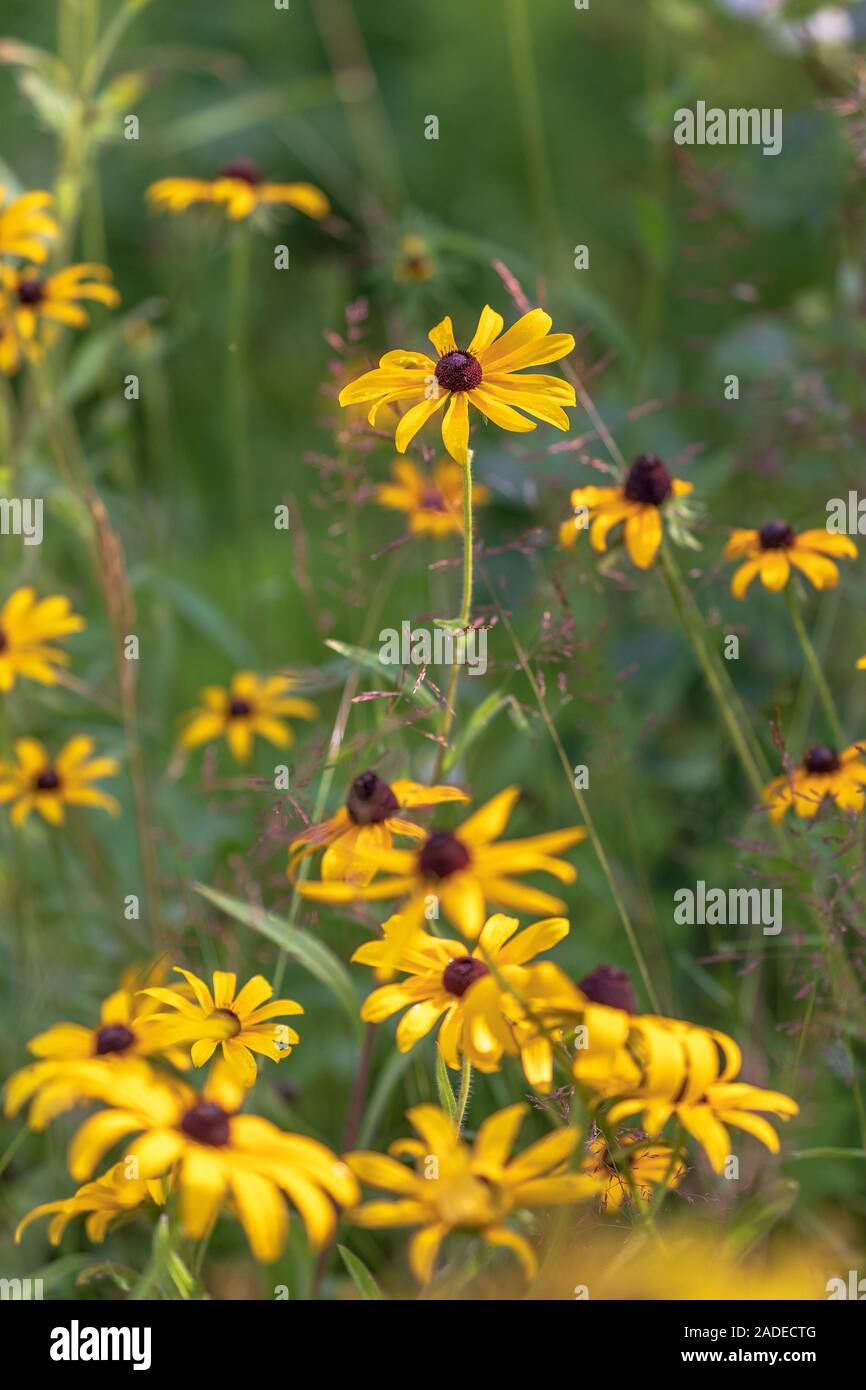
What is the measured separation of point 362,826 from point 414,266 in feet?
3.23

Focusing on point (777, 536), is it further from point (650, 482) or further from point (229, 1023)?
point (229, 1023)

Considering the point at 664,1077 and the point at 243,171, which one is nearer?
the point at 664,1077

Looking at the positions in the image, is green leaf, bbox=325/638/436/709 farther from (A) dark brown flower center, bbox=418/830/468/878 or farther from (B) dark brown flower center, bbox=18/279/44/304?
(B) dark brown flower center, bbox=18/279/44/304

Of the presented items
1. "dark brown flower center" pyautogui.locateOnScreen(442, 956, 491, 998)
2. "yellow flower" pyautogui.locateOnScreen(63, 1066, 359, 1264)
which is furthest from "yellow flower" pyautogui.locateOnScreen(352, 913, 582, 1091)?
"yellow flower" pyautogui.locateOnScreen(63, 1066, 359, 1264)

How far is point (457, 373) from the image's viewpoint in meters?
0.88

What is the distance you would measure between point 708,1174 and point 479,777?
73 cm

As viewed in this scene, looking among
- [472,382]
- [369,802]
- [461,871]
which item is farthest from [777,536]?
[461,871]

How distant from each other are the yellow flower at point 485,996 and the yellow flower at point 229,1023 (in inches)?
2.6

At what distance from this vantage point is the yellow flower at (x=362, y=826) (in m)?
0.84

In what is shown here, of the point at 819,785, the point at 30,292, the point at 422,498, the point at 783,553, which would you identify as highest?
the point at 30,292

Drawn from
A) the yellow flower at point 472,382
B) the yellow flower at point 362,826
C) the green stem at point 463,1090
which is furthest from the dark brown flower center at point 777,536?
the green stem at point 463,1090

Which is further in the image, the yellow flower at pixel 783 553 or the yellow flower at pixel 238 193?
the yellow flower at pixel 238 193

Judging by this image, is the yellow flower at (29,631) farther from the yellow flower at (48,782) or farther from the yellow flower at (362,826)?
the yellow flower at (362,826)

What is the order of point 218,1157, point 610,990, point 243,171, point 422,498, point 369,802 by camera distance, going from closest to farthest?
point 218,1157, point 610,990, point 369,802, point 422,498, point 243,171
